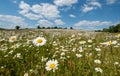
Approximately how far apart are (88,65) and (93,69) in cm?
34

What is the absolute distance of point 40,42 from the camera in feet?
12.4

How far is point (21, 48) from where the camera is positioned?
22.2 ft

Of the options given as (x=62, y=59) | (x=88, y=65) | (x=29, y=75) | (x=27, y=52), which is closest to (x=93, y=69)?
(x=88, y=65)

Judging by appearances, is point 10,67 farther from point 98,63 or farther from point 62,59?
point 98,63

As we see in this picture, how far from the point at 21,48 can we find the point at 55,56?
Result: 141cm

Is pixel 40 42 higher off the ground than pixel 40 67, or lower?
higher

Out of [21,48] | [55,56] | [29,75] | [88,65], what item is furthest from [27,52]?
[29,75]

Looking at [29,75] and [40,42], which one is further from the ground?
[40,42]

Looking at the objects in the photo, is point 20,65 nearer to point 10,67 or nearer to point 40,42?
point 10,67

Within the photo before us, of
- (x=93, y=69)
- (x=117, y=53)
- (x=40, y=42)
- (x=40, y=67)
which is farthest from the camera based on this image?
(x=117, y=53)

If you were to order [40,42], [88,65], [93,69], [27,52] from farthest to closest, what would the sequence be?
[27,52], [88,65], [93,69], [40,42]

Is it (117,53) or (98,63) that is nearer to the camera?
(98,63)

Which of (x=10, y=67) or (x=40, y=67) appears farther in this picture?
(x=10, y=67)

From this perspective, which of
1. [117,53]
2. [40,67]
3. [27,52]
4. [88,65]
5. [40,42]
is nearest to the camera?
[40,42]
